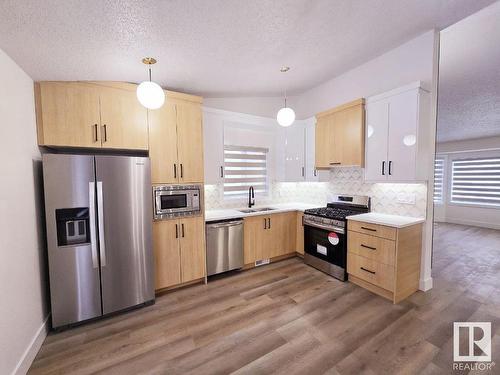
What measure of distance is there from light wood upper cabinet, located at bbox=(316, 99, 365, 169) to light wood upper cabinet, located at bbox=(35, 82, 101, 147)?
10.1ft

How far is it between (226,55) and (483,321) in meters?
3.72

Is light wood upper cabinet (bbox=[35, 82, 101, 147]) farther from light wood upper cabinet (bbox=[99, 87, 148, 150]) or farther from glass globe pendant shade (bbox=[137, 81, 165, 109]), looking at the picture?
glass globe pendant shade (bbox=[137, 81, 165, 109])

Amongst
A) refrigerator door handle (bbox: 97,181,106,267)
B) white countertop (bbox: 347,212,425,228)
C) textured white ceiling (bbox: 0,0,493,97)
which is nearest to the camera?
textured white ceiling (bbox: 0,0,493,97)

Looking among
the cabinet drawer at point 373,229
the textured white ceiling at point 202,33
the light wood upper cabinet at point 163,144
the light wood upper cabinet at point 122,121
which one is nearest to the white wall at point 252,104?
the textured white ceiling at point 202,33

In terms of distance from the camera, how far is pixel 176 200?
8.95ft

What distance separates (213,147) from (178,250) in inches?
63.0

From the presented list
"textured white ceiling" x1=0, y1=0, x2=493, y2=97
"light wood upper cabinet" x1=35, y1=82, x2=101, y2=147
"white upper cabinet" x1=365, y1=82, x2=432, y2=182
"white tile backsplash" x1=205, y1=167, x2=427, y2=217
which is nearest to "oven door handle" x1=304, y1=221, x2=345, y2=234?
"white tile backsplash" x1=205, y1=167, x2=427, y2=217

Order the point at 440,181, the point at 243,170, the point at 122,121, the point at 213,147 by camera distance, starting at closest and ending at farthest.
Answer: the point at 122,121 → the point at 213,147 → the point at 243,170 → the point at 440,181

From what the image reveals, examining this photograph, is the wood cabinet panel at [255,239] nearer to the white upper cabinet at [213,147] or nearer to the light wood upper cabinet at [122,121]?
the white upper cabinet at [213,147]

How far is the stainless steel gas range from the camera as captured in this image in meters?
2.98

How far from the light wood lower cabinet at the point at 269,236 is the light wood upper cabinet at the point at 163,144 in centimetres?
133

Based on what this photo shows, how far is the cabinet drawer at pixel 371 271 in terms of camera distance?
248 cm

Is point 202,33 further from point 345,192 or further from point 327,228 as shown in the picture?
point 345,192

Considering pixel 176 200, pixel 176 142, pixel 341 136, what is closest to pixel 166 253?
pixel 176 200
